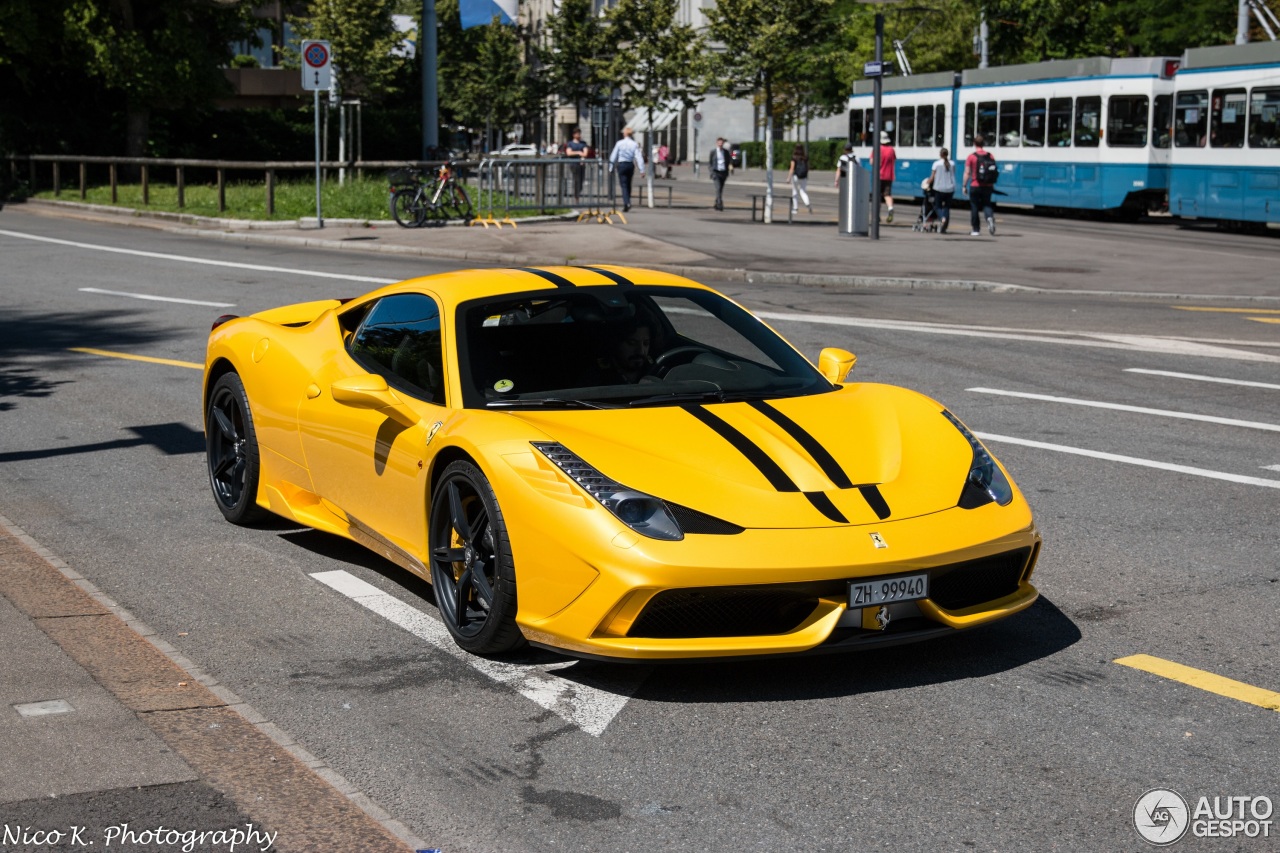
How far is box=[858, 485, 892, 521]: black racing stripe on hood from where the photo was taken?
5.14 metres

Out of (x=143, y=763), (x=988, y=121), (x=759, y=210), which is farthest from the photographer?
(x=988, y=121)

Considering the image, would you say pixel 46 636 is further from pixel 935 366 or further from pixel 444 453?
pixel 935 366

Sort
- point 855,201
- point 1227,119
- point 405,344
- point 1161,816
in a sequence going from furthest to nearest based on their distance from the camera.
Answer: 1. point 1227,119
2. point 855,201
3. point 405,344
4. point 1161,816

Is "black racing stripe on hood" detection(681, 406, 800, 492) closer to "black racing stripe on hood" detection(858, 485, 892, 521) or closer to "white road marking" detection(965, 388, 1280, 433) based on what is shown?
"black racing stripe on hood" detection(858, 485, 892, 521)

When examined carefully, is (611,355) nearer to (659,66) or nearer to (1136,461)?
(1136,461)

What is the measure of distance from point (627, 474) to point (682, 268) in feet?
58.7

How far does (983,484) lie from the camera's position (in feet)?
18.3

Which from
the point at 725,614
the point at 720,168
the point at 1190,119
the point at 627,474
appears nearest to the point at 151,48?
the point at 720,168

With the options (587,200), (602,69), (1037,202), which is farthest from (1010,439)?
(602,69)

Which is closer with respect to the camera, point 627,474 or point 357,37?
point 627,474

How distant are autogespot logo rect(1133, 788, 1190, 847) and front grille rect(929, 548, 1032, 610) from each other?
1096 mm

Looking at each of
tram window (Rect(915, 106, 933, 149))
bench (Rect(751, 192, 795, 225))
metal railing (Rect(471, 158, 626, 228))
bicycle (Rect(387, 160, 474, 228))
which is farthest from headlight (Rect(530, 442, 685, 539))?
tram window (Rect(915, 106, 933, 149))

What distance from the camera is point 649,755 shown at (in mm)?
4617

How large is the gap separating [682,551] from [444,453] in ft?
3.98
